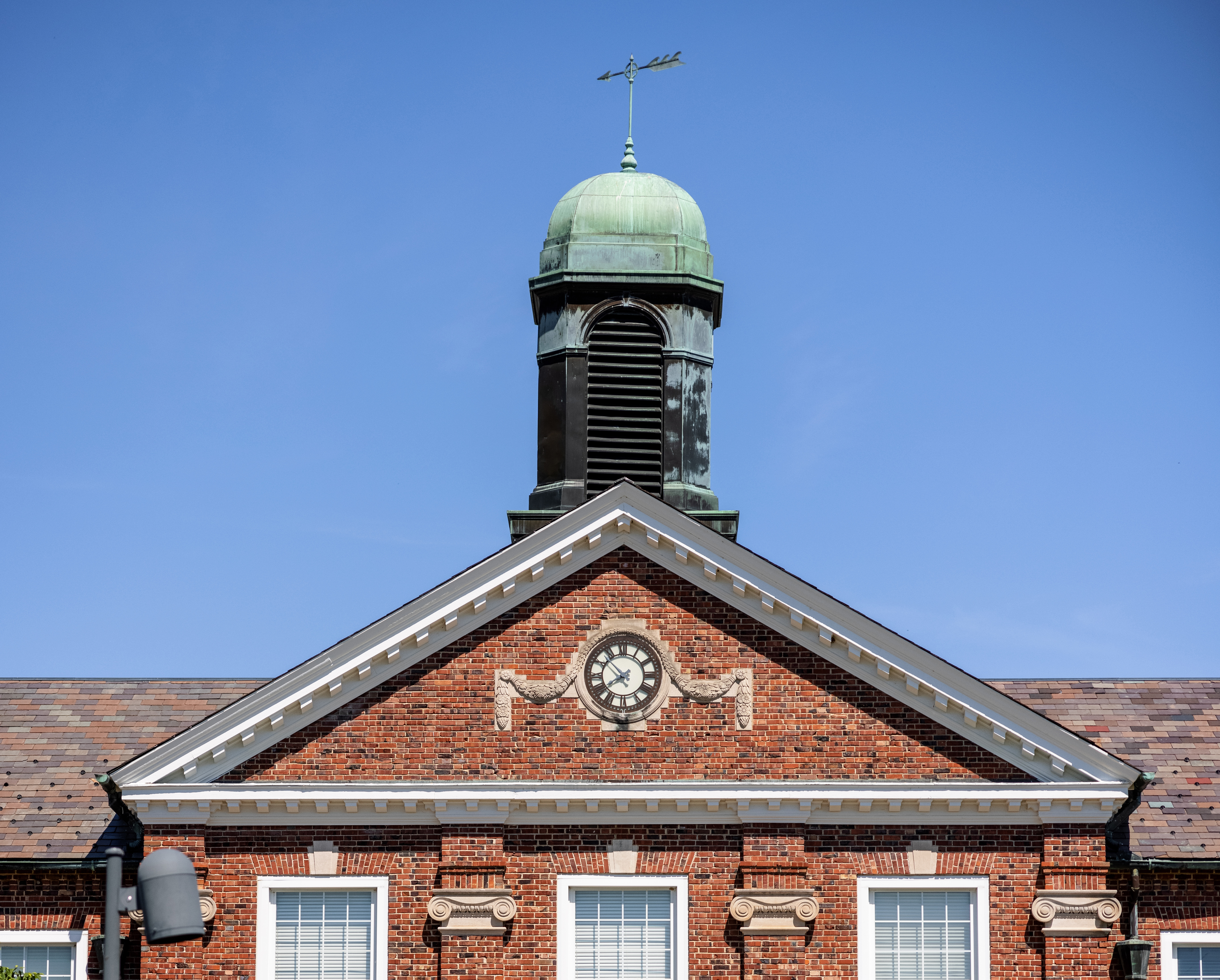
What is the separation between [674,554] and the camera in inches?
1026

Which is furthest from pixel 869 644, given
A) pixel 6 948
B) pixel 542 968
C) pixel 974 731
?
pixel 6 948

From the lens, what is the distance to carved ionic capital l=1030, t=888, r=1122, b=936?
25.2m

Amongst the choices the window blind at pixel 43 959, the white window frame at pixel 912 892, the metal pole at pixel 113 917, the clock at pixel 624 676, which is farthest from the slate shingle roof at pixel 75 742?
the metal pole at pixel 113 917

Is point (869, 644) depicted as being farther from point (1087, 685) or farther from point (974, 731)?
point (1087, 685)

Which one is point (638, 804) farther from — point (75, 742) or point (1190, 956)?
point (75, 742)

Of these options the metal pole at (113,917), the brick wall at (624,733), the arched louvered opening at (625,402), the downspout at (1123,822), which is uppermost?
the arched louvered opening at (625,402)

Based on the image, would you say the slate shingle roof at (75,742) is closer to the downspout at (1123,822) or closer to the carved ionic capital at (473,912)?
the carved ionic capital at (473,912)

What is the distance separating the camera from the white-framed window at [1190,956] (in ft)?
Answer: 85.0

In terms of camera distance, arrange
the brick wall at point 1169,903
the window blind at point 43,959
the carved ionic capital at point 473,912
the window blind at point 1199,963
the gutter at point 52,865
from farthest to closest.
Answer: the window blind at point 43,959 → the gutter at point 52,865 → the window blind at point 1199,963 → the brick wall at point 1169,903 → the carved ionic capital at point 473,912

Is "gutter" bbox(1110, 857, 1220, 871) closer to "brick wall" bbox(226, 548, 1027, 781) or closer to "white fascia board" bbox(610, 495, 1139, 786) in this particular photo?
"white fascia board" bbox(610, 495, 1139, 786)

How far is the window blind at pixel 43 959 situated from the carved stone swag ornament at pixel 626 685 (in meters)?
6.62

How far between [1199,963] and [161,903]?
1580 centimetres

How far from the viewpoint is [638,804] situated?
25.5m

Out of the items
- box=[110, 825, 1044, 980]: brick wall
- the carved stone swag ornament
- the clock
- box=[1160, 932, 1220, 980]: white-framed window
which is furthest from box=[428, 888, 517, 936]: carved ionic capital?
box=[1160, 932, 1220, 980]: white-framed window
